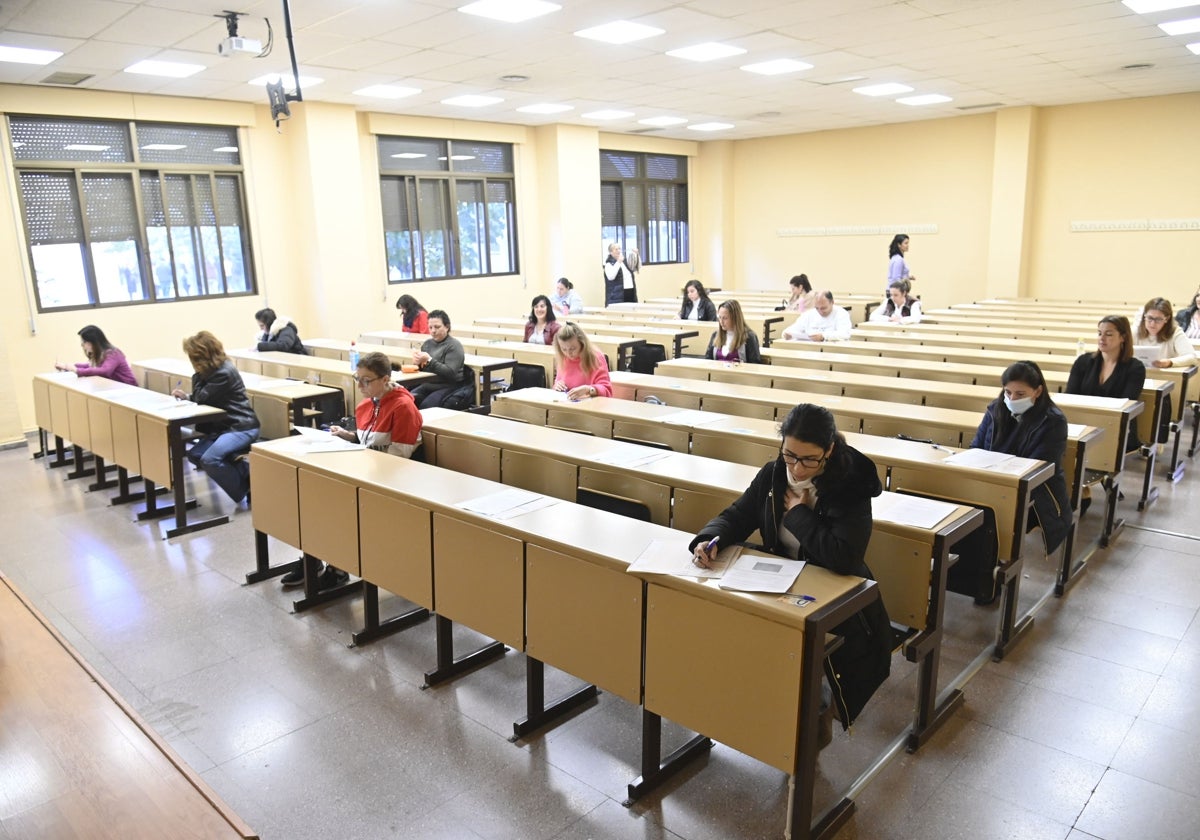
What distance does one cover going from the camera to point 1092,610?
3.69 m

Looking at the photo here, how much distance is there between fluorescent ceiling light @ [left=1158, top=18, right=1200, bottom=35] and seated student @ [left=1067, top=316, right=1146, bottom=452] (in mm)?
3884

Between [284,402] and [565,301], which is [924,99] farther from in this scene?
[284,402]

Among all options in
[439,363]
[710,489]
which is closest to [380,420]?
[710,489]

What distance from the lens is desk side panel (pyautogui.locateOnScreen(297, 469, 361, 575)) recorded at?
137 inches

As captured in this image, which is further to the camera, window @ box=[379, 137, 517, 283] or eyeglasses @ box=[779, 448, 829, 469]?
window @ box=[379, 137, 517, 283]

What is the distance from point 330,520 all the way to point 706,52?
5893 mm

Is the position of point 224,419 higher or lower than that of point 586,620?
higher

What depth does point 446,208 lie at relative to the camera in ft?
37.7

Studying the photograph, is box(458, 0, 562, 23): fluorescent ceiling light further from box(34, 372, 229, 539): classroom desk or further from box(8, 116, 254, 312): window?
box(8, 116, 254, 312): window

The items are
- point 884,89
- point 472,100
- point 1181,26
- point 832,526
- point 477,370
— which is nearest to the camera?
point 832,526

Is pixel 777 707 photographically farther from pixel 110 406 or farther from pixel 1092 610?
pixel 110 406

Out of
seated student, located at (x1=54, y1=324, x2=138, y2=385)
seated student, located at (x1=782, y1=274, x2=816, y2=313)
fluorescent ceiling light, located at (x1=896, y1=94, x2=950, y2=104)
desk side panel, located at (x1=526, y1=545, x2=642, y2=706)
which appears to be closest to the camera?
desk side panel, located at (x1=526, y1=545, x2=642, y2=706)

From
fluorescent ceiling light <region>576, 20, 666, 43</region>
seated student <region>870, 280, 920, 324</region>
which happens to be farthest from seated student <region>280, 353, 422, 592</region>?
seated student <region>870, 280, 920, 324</region>

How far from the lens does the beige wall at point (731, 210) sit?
8.74 m
